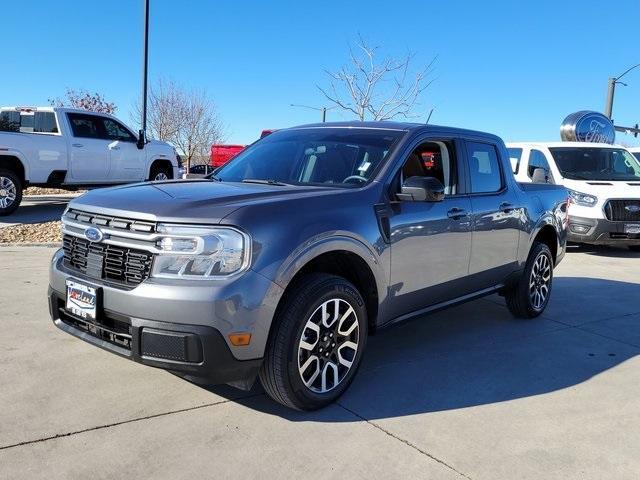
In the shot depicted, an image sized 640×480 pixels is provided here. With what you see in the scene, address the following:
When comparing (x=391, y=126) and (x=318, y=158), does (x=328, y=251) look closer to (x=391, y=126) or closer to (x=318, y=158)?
(x=318, y=158)

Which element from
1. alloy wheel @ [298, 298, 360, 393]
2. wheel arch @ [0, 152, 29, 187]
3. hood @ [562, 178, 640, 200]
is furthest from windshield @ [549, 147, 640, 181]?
wheel arch @ [0, 152, 29, 187]

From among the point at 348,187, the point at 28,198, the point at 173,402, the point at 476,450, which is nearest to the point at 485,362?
the point at 476,450

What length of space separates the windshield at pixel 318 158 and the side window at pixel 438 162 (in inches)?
14.1

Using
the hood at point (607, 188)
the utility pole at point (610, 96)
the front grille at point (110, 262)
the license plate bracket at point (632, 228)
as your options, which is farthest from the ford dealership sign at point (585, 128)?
the front grille at point (110, 262)

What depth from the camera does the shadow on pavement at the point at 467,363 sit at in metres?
3.66

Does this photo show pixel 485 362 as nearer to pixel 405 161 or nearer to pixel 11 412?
pixel 405 161

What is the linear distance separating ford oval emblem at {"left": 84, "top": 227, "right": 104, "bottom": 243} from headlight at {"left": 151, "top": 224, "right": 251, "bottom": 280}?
548mm

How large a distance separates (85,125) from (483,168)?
9.58m

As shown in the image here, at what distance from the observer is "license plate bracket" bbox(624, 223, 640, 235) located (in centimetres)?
992

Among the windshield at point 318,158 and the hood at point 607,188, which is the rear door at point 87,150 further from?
the hood at point 607,188

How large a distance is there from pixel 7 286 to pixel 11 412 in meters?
3.16

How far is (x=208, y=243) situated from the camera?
300 cm

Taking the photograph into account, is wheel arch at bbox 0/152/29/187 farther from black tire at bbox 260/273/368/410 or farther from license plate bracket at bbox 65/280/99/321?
black tire at bbox 260/273/368/410

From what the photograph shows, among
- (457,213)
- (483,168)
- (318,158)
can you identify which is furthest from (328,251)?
(483,168)
